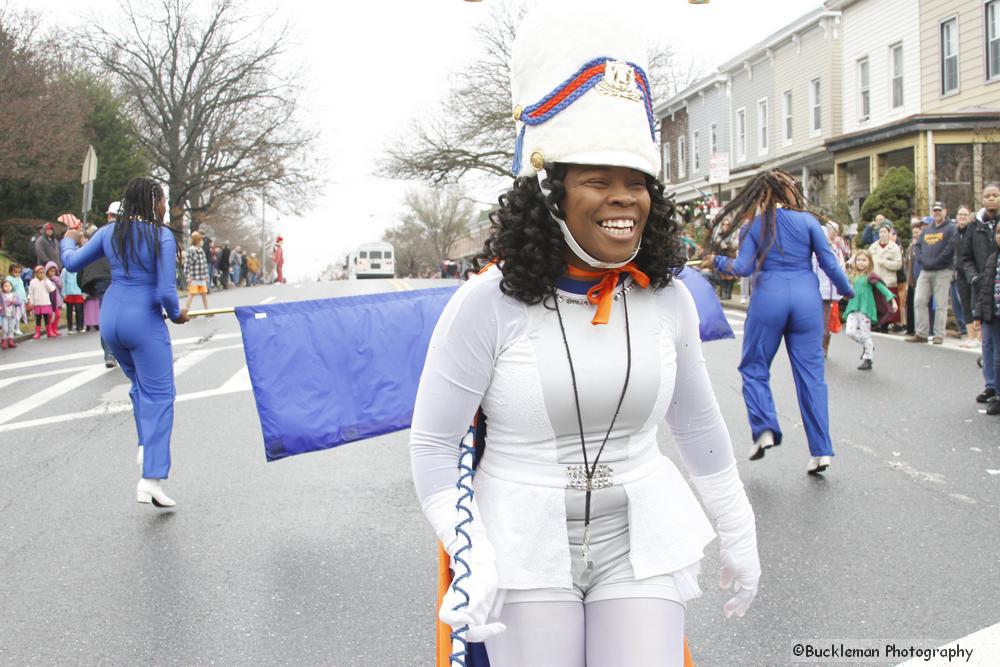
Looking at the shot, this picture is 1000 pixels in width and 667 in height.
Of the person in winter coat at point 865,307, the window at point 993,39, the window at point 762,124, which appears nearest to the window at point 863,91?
the window at point 993,39

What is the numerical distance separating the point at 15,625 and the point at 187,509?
1.92m

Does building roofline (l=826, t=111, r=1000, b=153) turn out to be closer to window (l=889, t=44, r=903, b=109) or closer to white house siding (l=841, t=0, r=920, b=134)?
white house siding (l=841, t=0, r=920, b=134)

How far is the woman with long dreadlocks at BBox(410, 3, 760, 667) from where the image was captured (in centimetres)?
236

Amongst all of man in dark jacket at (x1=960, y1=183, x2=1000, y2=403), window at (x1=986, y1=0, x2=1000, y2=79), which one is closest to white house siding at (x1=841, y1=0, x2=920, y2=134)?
window at (x1=986, y1=0, x2=1000, y2=79)

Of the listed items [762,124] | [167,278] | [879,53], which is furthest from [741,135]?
[167,278]

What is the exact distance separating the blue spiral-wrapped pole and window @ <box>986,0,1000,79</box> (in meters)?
24.4

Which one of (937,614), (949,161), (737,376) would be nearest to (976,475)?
(937,614)

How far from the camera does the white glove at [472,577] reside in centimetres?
217

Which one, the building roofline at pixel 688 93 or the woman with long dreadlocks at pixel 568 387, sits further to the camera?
the building roofline at pixel 688 93

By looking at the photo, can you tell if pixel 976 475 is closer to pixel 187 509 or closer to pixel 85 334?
pixel 187 509

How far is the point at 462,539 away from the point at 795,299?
474 centimetres

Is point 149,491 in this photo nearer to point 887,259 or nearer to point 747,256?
point 747,256

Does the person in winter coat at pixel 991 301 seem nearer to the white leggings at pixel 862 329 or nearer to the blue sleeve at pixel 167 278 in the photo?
the white leggings at pixel 862 329

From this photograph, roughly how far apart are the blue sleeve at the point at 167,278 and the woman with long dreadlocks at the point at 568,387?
425 centimetres
